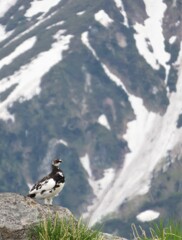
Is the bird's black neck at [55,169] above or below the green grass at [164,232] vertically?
below

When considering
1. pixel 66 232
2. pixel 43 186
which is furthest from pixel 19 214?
pixel 43 186

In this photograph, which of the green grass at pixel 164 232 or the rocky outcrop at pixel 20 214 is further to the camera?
the rocky outcrop at pixel 20 214

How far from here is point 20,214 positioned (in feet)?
68.5

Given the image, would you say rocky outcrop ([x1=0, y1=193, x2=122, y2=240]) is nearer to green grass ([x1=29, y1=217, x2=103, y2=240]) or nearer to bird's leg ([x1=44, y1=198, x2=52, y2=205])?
green grass ([x1=29, y1=217, x2=103, y2=240])

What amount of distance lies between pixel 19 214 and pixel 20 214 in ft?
0.09

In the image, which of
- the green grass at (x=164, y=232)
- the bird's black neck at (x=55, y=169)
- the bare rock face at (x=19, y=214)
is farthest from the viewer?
the bird's black neck at (x=55, y=169)

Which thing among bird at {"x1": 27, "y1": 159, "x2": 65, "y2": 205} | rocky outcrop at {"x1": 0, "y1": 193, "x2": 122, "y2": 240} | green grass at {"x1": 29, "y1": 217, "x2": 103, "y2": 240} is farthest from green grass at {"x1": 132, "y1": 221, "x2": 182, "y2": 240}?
bird at {"x1": 27, "y1": 159, "x2": 65, "y2": 205}

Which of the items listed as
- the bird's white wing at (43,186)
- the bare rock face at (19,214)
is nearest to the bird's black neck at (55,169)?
the bird's white wing at (43,186)

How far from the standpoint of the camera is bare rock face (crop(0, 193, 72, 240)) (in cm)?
1997

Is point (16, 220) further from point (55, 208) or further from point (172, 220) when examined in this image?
point (172, 220)

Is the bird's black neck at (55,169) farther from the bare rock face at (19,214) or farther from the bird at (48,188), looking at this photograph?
the bare rock face at (19,214)

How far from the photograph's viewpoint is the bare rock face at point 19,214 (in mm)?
19969

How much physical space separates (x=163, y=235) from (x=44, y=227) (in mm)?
2998

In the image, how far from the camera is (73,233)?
18156 millimetres
